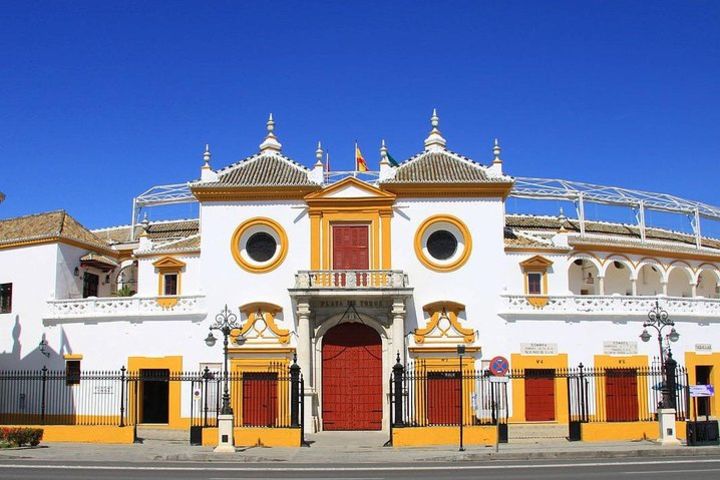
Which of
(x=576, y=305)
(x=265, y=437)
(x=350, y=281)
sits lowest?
(x=265, y=437)

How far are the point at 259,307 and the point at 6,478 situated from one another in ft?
49.6

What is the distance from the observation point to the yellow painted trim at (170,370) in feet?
101

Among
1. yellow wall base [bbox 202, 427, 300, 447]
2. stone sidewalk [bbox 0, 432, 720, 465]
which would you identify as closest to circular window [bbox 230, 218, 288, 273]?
yellow wall base [bbox 202, 427, 300, 447]

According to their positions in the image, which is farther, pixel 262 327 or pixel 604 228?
pixel 604 228

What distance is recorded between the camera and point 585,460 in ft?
67.9

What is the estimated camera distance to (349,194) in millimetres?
31578

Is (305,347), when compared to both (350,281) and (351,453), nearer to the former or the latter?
(350,281)

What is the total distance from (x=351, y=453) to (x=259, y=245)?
37.8 ft

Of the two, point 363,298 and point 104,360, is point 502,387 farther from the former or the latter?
point 104,360

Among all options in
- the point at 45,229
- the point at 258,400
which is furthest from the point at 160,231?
the point at 258,400

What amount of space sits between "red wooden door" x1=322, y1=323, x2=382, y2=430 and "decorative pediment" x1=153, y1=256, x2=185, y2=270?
23.7 ft

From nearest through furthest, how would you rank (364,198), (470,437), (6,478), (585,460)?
(6,478) < (585,460) < (470,437) < (364,198)

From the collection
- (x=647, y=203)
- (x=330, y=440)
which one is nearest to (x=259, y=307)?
(x=330, y=440)

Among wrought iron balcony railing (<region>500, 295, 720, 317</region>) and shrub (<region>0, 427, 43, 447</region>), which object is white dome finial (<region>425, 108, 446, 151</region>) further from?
shrub (<region>0, 427, 43, 447</region>)
